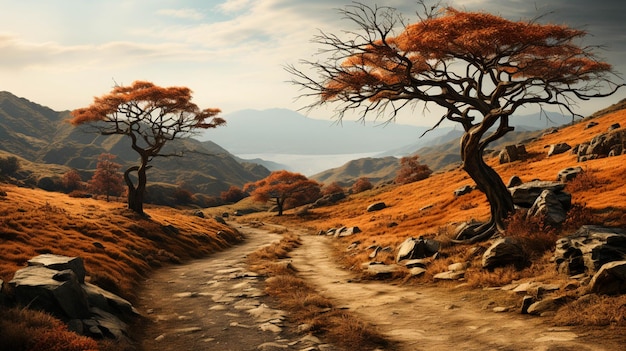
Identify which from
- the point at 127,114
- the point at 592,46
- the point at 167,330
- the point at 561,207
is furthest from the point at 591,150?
the point at 127,114

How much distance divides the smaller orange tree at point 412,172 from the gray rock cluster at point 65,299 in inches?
3853

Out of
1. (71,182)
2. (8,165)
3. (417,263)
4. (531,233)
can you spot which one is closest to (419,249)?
(417,263)

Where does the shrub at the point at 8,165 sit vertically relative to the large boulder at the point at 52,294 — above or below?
above

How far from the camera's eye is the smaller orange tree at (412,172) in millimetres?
104000

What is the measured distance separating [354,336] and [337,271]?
1290cm

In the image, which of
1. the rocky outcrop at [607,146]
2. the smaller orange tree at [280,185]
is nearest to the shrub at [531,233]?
the rocky outcrop at [607,146]

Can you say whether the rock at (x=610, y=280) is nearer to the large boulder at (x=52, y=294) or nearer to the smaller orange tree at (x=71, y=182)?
the large boulder at (x=52, y=294)

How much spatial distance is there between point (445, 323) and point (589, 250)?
572cm

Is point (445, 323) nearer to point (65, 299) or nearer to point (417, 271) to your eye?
point (417, 271)

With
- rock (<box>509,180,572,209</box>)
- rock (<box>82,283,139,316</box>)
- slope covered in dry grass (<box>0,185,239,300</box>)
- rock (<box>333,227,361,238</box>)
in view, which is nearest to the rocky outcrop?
rock (<box>509,180,572,209</box>)

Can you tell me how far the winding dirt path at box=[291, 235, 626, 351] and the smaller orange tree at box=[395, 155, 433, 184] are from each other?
9009cm

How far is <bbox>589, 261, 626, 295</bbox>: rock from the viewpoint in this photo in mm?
10219

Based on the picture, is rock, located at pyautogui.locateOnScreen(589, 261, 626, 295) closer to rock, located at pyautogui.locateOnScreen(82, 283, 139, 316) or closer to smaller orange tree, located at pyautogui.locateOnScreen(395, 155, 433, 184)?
rock, located at pyautogui.locateOnScreen(82, 283, 139, 316)

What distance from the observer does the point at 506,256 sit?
1520cm
